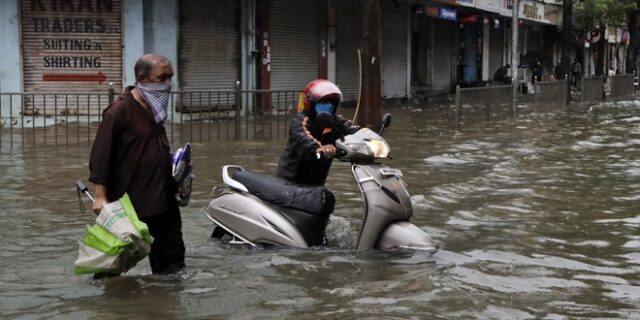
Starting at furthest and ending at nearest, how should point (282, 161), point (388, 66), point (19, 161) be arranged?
point (388, 66) < point (19, 161) < point (282, 161)

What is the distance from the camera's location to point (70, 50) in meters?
15.9

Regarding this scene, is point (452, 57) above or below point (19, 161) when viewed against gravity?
above

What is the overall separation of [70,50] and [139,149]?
39.1ft

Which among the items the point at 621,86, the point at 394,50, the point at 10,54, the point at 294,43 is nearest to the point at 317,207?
the point at 10,54

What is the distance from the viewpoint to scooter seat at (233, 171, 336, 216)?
5.90 m

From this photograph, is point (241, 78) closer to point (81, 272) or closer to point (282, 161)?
point (282, 161)

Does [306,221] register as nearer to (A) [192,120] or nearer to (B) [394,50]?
(A) [192,120]

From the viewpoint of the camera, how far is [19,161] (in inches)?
442

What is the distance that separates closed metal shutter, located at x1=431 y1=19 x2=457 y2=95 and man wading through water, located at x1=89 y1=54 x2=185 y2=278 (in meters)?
25.4

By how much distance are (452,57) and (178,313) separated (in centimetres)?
2834

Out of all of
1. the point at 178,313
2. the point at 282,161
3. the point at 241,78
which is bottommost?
the point at 178,313

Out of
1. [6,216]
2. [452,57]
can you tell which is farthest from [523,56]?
[6,216]

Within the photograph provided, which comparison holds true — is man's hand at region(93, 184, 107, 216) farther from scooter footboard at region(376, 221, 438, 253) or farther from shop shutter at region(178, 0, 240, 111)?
shop shutter at region(178, 0, 240, 111)

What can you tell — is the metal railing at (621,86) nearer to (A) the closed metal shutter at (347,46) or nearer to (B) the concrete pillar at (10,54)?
(A) the closed metal shutter at (347,46)
